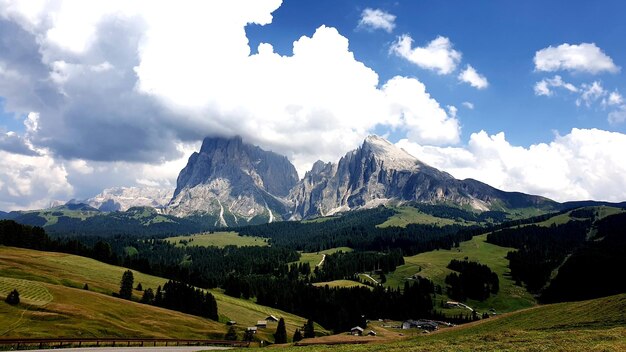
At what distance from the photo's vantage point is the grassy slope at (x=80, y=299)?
90.1 metres

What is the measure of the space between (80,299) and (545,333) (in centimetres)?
10631

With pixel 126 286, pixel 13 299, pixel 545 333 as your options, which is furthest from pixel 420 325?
pixel 13 299

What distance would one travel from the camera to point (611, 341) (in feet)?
129

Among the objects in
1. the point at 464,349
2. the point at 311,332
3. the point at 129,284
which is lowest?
the point at 311,332

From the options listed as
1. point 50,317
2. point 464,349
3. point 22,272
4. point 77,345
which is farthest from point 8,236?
point 464,349

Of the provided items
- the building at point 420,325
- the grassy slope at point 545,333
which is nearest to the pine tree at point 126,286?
the grassy slope at point 545,333

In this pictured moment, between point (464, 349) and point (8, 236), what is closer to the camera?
point (464, 349)

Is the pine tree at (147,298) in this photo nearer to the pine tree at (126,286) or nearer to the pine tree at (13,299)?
the pine tree at (126,286)

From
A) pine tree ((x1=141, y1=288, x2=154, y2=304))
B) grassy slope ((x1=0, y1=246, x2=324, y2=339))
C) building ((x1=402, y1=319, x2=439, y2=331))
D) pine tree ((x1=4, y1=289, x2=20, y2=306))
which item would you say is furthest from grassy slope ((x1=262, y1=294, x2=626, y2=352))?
pine tree ((x1=141, y1=288, x2=154, y2=304))

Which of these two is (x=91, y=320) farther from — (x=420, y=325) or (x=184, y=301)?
(x=420, y=325)

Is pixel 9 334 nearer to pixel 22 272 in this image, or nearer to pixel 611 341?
pixel 22 272

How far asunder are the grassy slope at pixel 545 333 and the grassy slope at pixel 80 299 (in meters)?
58.4

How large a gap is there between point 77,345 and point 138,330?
31092 mm

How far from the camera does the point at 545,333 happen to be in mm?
50844
